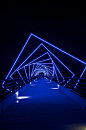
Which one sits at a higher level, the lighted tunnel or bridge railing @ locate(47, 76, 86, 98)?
the lighted tunnel

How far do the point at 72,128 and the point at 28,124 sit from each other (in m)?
1.50

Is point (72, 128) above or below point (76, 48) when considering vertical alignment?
below

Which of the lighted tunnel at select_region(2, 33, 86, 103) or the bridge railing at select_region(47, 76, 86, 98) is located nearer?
the bridge railing at select_region(47, 76, 86, 98)

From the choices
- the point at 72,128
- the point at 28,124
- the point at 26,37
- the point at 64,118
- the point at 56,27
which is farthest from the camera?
the point at 26,37

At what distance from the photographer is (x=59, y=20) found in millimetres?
5738

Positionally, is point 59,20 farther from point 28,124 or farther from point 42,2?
point 28,124

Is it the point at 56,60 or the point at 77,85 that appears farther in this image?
the point at 56,60

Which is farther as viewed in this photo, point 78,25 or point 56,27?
point 56,27

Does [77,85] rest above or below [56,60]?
below

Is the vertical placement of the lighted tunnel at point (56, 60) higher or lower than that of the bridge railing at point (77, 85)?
higher

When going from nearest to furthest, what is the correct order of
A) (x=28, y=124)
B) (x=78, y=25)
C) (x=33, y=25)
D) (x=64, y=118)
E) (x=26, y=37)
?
(x=28, y=124), (x=64, y=118), (x=78, y=25), (x=33, y=25), (x=26, y=37)

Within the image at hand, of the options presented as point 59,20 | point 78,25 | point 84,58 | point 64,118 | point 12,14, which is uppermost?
point 12,14

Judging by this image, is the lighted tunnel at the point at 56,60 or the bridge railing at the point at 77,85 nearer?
the bridge railing at the point at 77,85

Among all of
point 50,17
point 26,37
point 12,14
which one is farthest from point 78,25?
point 26,37
